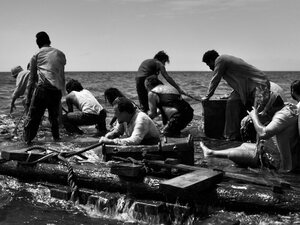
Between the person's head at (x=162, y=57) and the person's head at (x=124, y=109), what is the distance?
175 inches

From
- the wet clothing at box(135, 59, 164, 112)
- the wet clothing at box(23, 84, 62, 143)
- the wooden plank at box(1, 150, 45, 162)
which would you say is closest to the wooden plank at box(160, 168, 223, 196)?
the wooden plank at box(1, 150, 45, 162)

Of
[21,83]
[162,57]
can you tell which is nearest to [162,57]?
[162,57]

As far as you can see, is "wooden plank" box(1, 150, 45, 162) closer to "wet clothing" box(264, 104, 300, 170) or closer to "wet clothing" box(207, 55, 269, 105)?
"wet clothing" box(264, 104, 300, 170)

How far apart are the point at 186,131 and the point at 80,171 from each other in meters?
5.18

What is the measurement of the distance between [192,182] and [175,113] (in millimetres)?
4564

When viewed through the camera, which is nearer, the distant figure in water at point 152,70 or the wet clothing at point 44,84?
the wet clothing at point 44,84

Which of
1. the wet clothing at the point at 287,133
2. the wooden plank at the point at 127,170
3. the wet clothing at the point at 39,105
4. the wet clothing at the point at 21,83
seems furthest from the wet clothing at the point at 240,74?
the wet clothing at the point at 21,83

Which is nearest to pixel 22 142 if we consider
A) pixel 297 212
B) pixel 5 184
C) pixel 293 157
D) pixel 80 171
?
pixel 5 184

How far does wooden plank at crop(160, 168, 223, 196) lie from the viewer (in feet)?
14.4

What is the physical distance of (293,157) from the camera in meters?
6.08

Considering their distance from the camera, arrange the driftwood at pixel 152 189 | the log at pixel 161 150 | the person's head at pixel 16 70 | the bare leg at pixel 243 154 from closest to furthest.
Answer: the driftwood at pixel 152 189, the log at pixel 161 150, the bare leg at pixel 243 154, the person's head at pixel 16 70

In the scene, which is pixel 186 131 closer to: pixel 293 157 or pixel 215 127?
pixel 215 127

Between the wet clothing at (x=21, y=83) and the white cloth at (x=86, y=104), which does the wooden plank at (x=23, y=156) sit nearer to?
the white cloth at (x=86, y=104)

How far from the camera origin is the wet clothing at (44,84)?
869 centimetres
